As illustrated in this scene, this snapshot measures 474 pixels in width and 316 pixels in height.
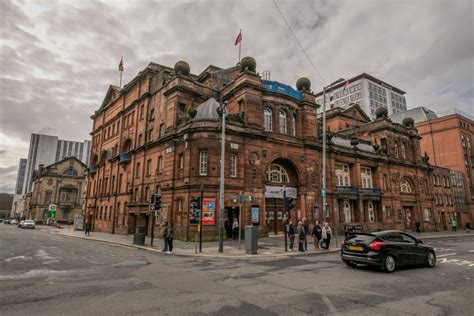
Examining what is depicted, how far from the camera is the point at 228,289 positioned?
7625 mm

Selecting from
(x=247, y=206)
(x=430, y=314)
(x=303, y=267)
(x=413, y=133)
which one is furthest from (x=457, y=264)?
(x=413, y=133)

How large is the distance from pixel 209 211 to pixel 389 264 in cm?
1357

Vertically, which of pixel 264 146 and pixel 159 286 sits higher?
pixel 264 146

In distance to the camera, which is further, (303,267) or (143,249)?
(143,249)

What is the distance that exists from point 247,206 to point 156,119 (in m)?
15.0

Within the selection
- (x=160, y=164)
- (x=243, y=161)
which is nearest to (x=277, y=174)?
(x=243, y=161)

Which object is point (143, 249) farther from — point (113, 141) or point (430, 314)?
point (113, 141)

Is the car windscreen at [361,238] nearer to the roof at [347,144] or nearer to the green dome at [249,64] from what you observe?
the green dome at [249,64]

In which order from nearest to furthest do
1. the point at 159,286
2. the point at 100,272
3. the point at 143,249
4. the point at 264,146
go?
the point at 159,286, the point at 100,272, the point at 143,249, the point at 264,146

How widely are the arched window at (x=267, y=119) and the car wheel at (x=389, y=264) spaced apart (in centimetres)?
1761

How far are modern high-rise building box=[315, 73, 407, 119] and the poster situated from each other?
78514 millimetres

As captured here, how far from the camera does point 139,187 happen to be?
30328 millimetres

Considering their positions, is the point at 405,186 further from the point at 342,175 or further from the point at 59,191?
the point at 59,191

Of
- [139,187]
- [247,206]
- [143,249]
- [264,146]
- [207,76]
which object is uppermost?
[207,76]
